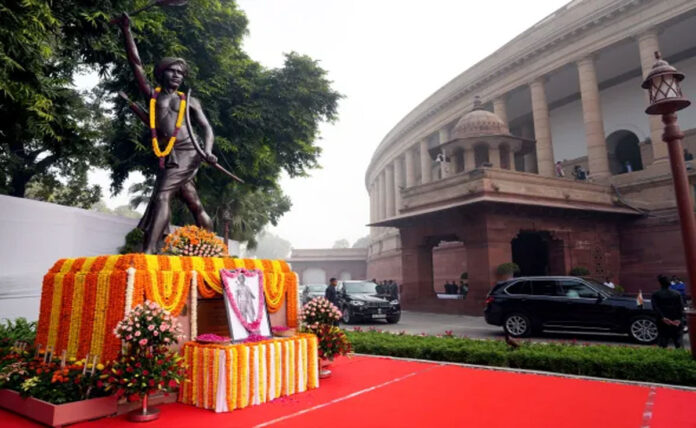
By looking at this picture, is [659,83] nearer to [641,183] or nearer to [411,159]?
[641,183]

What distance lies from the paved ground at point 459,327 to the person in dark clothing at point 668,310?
208cm

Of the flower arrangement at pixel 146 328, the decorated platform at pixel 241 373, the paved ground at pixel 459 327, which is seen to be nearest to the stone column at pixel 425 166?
the paved ground at pixel 459 327

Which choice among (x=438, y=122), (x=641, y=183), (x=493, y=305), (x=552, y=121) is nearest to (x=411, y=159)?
(x=438, y=122)

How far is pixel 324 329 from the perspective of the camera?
24.7 ft

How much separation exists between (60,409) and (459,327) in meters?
13.0

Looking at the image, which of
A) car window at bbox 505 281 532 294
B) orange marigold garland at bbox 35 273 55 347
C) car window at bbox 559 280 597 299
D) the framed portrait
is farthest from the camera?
car window at bbox 505 281 532 294

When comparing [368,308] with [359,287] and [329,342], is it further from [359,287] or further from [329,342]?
[329,342]

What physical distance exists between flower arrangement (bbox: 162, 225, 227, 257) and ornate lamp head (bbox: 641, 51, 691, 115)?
8223mm

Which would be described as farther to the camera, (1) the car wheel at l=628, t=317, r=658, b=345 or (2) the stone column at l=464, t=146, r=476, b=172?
(2) the stone column at l=464, t=146, r=476, b=172

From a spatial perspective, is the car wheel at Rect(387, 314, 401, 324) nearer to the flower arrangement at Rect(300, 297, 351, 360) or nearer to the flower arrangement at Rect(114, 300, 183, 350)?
the flower arrangement at Rect(300, 297, 351, 360)

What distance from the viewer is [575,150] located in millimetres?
33906

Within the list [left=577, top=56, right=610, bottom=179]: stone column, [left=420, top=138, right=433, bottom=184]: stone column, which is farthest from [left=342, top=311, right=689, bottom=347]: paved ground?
[left=420, top=138, right=433, bottom=184]: stone column

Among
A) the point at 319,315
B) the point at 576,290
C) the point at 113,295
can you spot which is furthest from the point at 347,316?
the point at 113,295

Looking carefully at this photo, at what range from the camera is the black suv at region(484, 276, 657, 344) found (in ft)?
36.8
